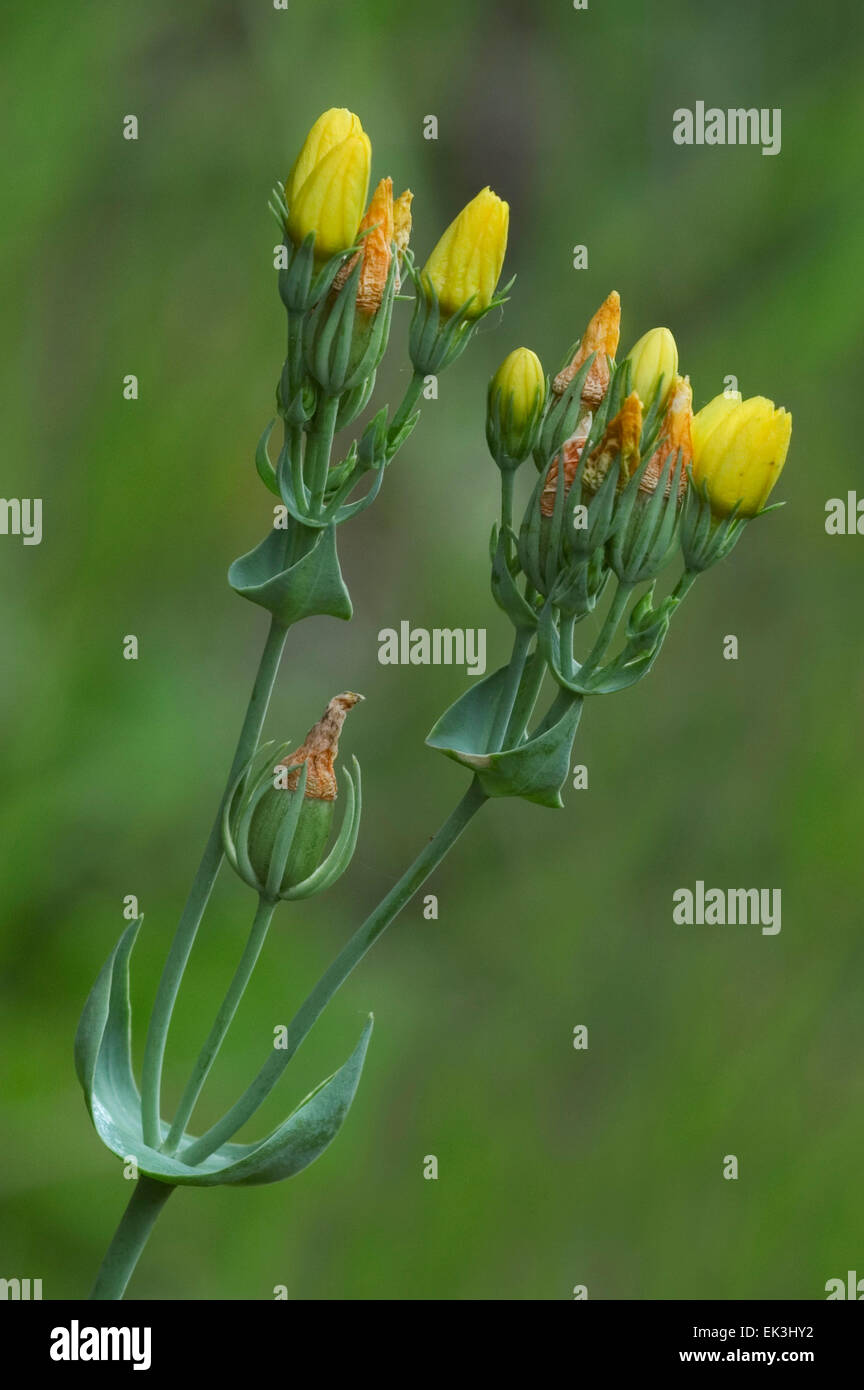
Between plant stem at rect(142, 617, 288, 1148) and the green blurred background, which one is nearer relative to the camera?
plant stem at rect(142, 617, 288, 1148)

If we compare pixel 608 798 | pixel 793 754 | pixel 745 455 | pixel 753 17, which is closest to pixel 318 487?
pixel 745 455

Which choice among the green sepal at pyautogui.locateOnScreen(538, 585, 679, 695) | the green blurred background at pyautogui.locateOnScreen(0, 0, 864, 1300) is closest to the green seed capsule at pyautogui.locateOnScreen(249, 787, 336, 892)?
the green sepal at pyautogui.locateOnScreen(538, 585, 679, 695)

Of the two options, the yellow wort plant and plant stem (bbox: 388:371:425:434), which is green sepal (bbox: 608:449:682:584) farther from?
plant stem (bbox: 388:371:425:434)

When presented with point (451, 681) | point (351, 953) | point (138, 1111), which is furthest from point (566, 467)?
point (451, 681)

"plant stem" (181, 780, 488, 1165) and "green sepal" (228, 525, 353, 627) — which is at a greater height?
"green sepal" (228, 525, 353, 627)

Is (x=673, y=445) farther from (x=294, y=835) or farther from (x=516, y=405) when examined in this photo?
(x=294, y=835)

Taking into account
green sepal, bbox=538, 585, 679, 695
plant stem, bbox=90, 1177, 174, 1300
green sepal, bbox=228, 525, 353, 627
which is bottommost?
plant stem, bbox=90, 1177, 174, 1300
